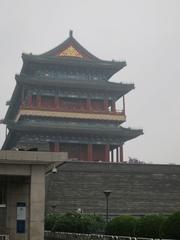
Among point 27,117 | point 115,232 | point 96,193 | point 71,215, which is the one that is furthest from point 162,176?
point 115,232

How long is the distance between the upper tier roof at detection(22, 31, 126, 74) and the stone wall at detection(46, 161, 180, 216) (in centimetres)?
1264

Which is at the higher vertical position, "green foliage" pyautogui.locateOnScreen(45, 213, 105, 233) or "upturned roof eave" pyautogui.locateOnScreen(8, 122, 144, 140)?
"upturned roof eave" pyautogui.locateOnScreen(8, 122, 144, 140)

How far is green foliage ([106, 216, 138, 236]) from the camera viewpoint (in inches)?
751

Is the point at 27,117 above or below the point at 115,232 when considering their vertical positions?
above

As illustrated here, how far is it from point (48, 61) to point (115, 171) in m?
13.7

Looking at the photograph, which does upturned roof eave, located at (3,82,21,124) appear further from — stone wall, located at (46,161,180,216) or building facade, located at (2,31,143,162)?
stone wall, located at (46,161,180,216)

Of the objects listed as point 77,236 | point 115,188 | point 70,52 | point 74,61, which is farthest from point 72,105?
point 77,236

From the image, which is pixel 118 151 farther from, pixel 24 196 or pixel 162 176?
pixel 24 196

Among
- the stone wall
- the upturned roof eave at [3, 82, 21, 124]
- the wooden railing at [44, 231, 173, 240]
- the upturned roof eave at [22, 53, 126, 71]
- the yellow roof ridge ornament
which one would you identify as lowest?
the wooden railing at [44, 231, 173, 240]

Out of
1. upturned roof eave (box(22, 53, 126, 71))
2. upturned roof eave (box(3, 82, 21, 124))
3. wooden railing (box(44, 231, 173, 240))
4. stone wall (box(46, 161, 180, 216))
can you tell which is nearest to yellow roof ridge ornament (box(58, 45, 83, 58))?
upturned roof eave (box(22, 53, 126, 71))

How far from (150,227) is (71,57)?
34.5 meters

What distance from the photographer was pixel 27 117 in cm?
4850

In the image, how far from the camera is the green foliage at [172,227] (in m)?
15.6

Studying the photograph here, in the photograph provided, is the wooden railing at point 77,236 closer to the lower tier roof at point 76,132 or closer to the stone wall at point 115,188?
the stone wall at point 115,188
